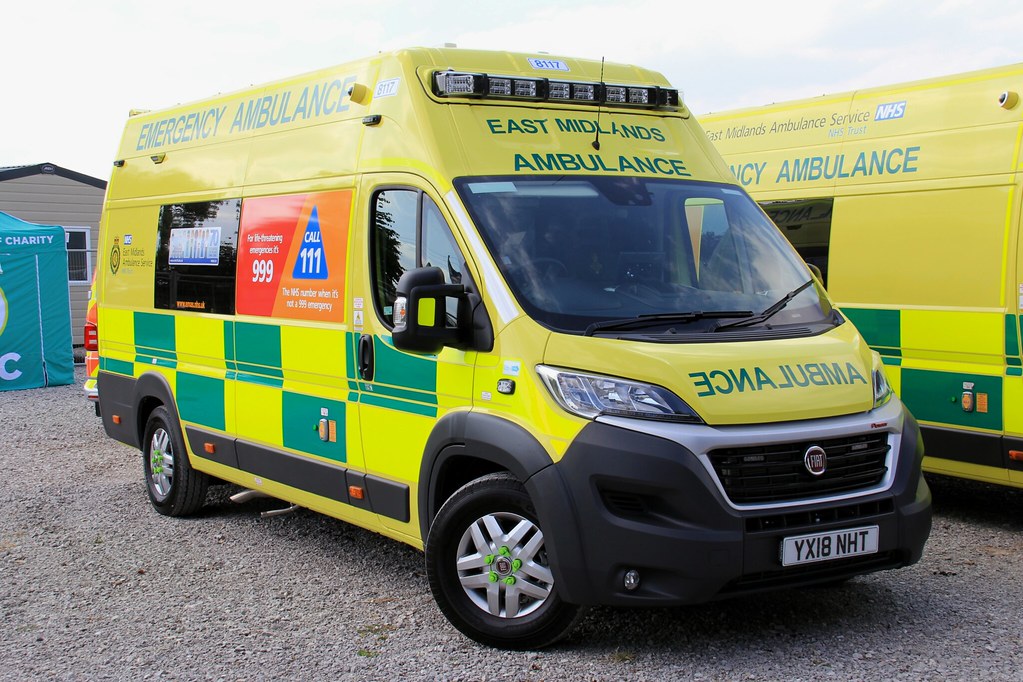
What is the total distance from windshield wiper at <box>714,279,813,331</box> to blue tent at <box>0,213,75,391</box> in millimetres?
13962

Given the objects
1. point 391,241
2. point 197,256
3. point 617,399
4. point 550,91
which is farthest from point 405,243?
point 197,256

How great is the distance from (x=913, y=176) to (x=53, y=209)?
67.2ft

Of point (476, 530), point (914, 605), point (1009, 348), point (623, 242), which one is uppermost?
point (623, 242)

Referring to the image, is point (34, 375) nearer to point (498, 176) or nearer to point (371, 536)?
point (371, 536)

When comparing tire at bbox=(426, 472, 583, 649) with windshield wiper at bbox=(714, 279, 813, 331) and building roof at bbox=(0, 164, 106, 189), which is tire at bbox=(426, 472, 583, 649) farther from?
building roof at bbox=(0, 164, 106, 189)

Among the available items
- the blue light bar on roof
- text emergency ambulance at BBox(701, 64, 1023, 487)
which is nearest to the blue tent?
text emergency ambulance at BBox(701, 64, 1023, 487)

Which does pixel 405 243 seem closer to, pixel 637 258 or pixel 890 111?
pixel 637 258

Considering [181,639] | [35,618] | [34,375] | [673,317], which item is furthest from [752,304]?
[34,375]

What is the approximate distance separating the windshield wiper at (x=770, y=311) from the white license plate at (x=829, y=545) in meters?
0.93

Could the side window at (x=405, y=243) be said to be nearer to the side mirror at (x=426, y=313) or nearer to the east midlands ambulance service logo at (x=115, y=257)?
the side mirror at (x=426, y=313)

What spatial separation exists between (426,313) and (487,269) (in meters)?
0.32

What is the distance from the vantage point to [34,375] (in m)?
17.0

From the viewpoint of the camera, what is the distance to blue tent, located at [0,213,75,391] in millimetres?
16672

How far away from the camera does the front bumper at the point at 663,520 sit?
14.6 ft
